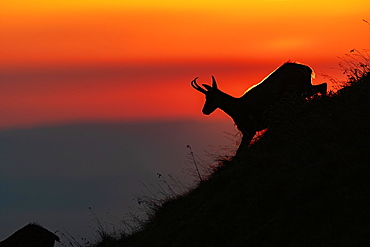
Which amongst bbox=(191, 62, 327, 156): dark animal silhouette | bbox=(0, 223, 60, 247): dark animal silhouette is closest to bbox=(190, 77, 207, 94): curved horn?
bbox=(191, 62, 327, 156): dark animal silhouette

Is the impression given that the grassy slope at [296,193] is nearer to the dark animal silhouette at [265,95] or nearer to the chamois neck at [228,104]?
the dark animal silhouette at [265,95]

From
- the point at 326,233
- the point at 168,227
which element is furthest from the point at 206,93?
the point at 326,233

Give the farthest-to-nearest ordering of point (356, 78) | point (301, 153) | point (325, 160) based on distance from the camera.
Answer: point (356, 78)
point (301, 153)
point (325, 160)

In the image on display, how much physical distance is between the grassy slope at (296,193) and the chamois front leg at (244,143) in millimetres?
376

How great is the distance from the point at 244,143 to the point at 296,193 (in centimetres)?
525

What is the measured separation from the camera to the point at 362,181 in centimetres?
782

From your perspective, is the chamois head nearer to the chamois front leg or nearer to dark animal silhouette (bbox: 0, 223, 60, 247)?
the chamois front leg

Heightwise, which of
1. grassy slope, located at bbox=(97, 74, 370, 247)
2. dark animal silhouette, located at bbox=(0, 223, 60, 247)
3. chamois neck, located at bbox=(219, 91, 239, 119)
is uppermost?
dark animal silhouette, located at bbox=(0, 223, 60, 247)

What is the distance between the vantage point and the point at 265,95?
15.6 metres

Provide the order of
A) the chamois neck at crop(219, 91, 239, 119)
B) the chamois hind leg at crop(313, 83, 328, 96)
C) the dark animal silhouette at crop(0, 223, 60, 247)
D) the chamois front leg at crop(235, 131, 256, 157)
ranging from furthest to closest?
the dark animal silhouette at crop(0, 223, 60, 247), the chamois neck at crop(219, 91, 239, 119), the chamois hind leg at crop(313, 83, 328, 96), the chamois front leg at crop(235, 131, 256, 157)

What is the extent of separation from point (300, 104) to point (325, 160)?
351 centimetres

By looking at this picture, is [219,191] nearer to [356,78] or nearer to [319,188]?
[319,188]

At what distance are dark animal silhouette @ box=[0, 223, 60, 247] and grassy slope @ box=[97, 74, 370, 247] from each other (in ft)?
39.1

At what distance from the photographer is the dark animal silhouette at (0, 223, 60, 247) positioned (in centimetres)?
2194
